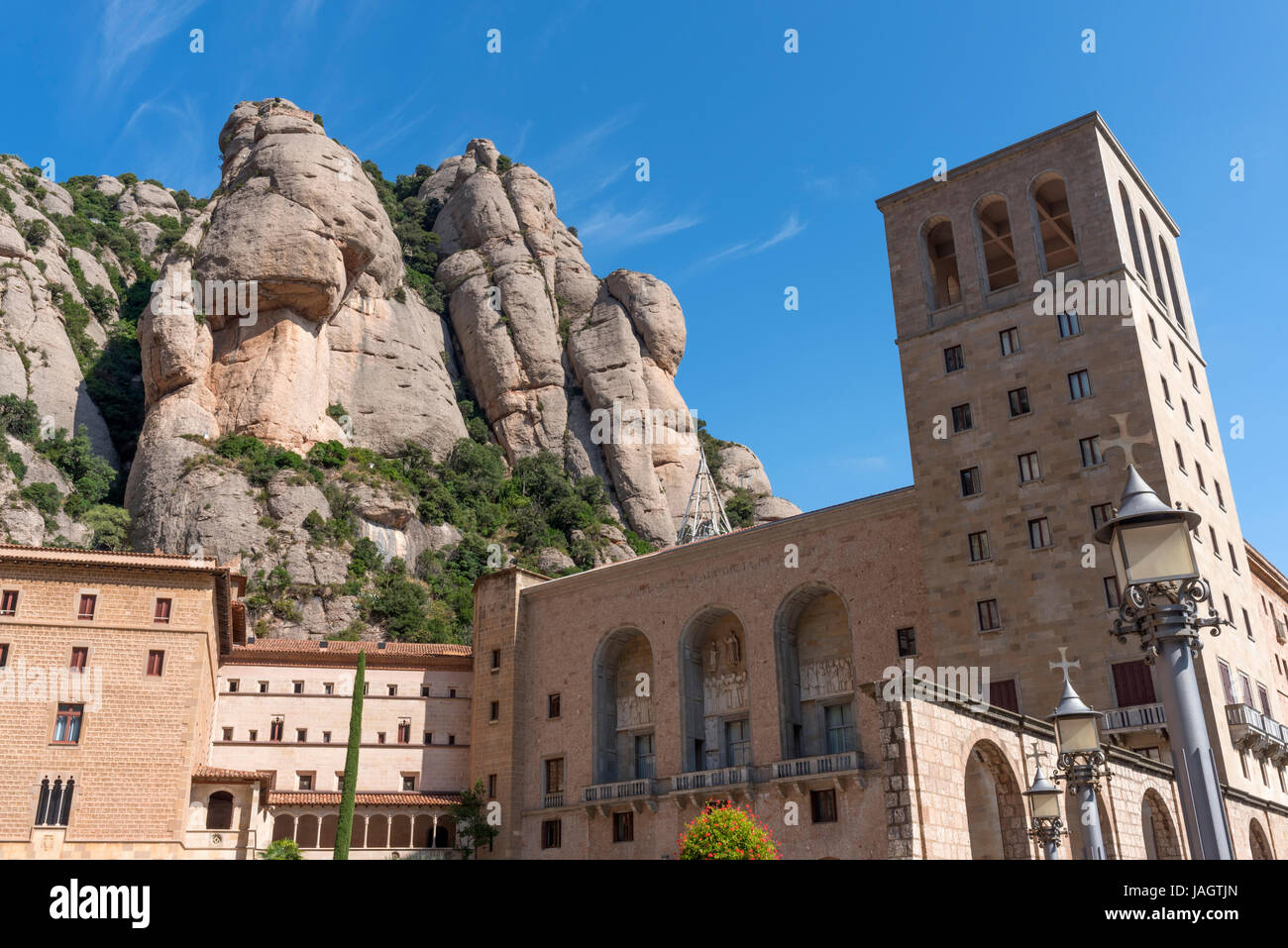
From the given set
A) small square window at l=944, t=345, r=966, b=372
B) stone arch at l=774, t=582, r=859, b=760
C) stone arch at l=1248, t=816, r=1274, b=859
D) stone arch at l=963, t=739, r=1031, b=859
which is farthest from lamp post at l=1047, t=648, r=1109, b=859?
small square window at l=944, t=345, r=966, b=372

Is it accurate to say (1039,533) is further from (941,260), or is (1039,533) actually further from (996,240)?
(941,260)

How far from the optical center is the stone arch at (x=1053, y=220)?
40.8 meters

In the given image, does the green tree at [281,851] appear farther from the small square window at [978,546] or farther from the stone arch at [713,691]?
the small square window at [978,546]

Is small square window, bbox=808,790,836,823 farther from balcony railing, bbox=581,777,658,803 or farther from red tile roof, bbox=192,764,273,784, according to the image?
red tile roof, bbox=192,764,273,784

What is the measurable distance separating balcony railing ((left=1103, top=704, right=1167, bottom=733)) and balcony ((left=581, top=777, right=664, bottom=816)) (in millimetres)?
17144

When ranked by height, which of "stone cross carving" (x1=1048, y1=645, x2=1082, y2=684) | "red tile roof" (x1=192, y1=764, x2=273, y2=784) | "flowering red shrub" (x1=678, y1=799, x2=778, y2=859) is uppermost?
"stone cross carving" (x1=1048, y1=645, x2=1082, y2=684)

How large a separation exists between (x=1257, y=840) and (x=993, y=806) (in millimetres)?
14102

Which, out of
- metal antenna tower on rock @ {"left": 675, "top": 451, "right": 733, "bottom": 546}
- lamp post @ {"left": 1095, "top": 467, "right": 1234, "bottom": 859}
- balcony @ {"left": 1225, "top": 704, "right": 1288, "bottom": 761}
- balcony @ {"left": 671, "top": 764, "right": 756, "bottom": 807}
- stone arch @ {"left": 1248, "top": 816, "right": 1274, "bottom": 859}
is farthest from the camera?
metal antenna tower on rock @ {"left": 675, "top": 451, "right": 733, "bottom": 546}

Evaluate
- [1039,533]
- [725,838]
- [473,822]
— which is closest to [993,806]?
[725,838]

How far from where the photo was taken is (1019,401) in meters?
38.4

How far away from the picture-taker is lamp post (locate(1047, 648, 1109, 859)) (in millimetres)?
12984

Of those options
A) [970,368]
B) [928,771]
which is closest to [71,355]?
[970,368]

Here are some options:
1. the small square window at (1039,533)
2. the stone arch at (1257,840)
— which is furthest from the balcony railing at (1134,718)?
the small square window at (1039,533)
